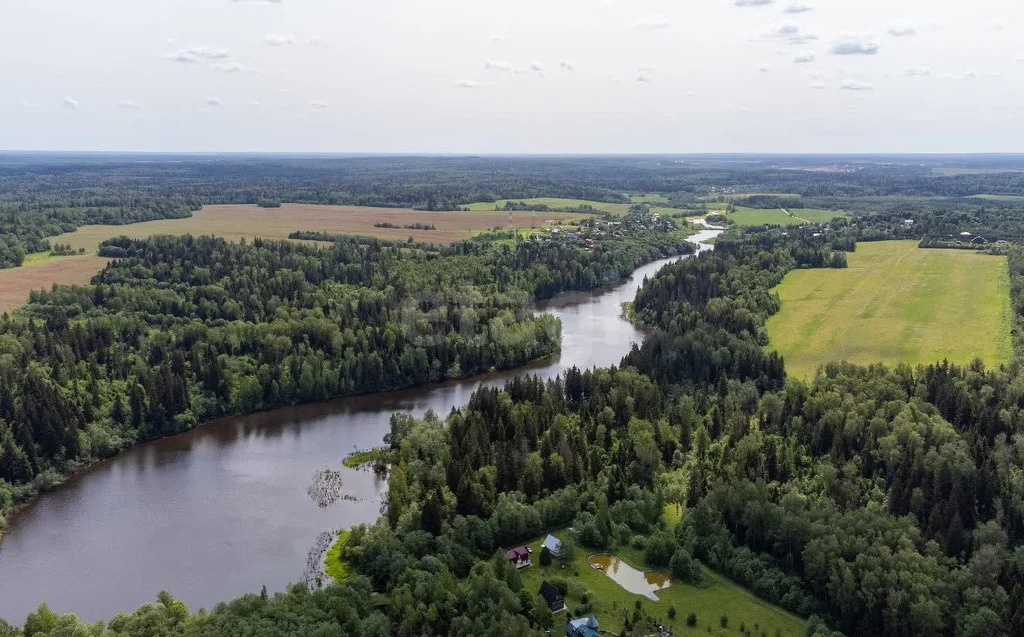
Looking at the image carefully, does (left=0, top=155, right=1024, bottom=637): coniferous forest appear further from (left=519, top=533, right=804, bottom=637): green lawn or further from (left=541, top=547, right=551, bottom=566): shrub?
(left=541, top=547, right=551, bottom=566): shrub

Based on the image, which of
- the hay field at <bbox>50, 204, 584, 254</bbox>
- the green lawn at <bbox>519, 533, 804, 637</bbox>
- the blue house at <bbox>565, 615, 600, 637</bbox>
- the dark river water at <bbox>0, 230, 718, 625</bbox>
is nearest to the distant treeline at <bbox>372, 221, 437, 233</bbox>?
the hay field at <bbox>50, 204, 584, 254</bbox>

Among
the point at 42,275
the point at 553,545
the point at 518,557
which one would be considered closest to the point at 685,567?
the point at 553,545

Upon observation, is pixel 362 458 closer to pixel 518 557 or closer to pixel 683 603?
pixel 518 557

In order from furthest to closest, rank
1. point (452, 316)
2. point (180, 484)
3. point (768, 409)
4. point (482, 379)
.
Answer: point (452, 316)
point (482, 379)
point (768, 409)
point (180, 484)

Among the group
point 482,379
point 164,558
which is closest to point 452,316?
point 482,379

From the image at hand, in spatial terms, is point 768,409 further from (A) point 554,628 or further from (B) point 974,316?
(B) point 974,316

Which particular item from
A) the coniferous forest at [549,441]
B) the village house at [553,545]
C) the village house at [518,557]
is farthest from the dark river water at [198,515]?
the village house at [553,545]

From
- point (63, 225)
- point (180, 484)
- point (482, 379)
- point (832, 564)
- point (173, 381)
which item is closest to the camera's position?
point (832, 564)
